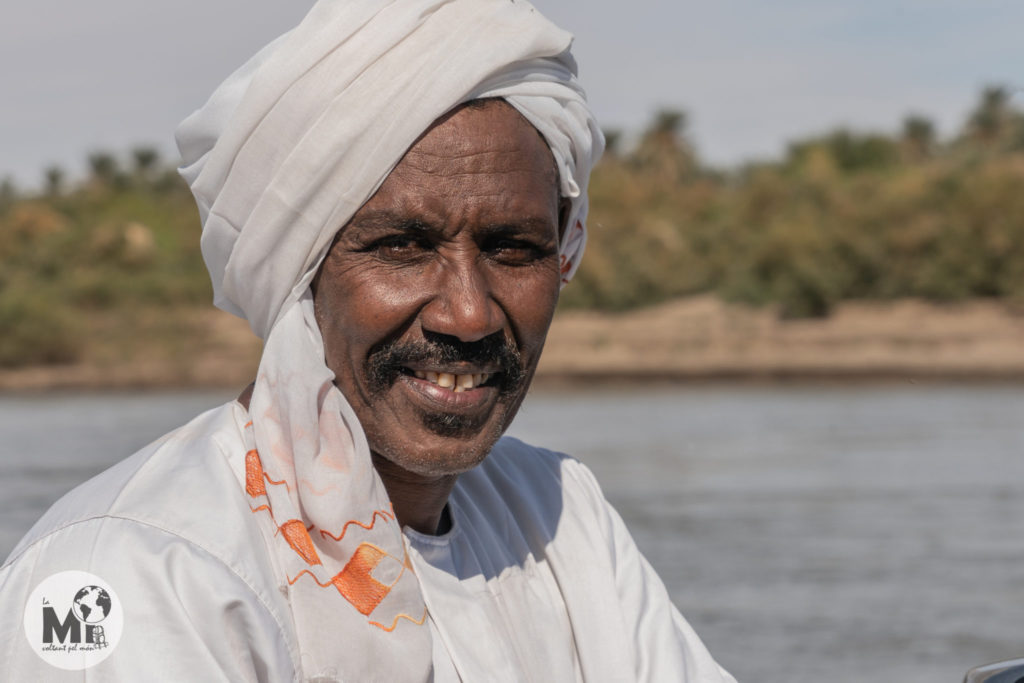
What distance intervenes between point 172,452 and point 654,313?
27139 mm

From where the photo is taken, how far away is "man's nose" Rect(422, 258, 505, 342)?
5.41ft

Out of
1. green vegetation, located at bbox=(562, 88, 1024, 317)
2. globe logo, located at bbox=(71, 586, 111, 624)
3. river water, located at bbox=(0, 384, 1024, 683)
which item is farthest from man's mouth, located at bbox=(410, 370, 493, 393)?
green vegetation, located at bbox=(562, 88, 1024, 317)

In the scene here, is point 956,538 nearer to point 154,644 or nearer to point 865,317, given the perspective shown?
point 154,644

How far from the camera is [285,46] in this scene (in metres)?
1.66

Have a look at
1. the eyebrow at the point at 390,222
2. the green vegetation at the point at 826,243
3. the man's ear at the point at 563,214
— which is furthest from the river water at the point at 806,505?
the eyebrow at the point at 390,222

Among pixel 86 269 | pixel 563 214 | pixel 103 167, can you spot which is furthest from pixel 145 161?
pixel 563 214

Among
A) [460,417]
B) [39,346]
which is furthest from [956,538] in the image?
[39,346]

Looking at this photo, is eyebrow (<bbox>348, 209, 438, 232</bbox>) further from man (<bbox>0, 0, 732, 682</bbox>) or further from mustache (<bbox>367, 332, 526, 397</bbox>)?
mustache (<bbox>367, 332, 526, 397</bbox>)

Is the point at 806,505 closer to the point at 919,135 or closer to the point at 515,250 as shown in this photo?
the point at 515,250

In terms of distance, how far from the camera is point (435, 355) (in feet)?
5.45

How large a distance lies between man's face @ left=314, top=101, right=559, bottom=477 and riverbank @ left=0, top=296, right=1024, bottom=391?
74.7 feet

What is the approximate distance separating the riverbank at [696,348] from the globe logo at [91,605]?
23224 mm

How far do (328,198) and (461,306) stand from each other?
186 mm

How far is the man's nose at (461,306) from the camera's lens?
5.41 ft
